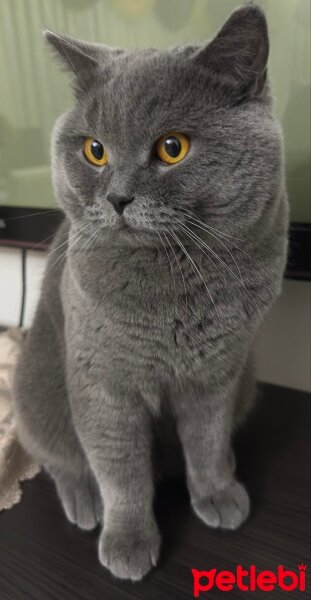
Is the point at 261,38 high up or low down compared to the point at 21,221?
up

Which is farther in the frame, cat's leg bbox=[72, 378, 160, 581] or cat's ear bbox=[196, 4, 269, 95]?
cat's leg bbox=[72, 378, 160, 581]

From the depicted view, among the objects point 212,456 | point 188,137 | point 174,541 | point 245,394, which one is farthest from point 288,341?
point 188,137

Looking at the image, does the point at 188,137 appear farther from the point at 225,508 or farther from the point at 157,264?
the point at 225,508

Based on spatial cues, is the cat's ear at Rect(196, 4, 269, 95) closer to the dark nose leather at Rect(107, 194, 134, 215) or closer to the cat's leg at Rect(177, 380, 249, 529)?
the dark nose leather at Rect(107, 194, 134, 215)

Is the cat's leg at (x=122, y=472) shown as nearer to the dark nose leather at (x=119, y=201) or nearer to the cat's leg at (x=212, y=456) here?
the cat's leg at (x=212, y=456)

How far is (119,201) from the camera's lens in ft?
1.66

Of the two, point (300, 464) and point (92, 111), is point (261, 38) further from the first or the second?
point (300, 464)

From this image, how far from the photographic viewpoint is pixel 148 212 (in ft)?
1.66

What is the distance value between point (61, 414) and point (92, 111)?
451 millimetres

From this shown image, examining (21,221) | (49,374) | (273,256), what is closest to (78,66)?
(273,256)

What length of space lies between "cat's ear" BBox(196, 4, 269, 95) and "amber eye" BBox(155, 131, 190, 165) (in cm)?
8

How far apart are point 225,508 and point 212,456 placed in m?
0.08

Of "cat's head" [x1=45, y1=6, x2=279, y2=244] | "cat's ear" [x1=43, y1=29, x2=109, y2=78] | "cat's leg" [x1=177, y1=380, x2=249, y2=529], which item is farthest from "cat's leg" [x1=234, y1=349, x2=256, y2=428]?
"cat's ear" [x1=43, y1=29, x2=109, y2=78]

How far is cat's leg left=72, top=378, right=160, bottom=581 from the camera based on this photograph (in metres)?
0.64
